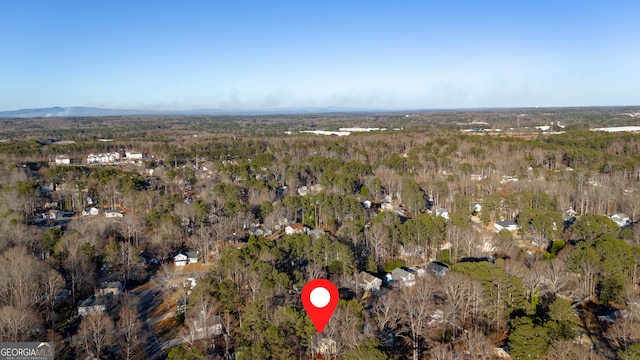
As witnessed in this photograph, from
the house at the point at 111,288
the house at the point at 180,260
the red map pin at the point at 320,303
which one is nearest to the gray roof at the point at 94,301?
the house at the point at 111,288

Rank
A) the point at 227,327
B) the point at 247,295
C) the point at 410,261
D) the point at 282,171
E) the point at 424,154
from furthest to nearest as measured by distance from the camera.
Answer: the point at 424,154 < the point at 282,171 < the point at 410,261 < the point at 247,295 < the point at 227,327

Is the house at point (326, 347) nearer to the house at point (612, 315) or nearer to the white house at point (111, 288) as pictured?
the house at point (612, 315)

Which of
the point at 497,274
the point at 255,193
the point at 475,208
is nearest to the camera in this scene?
the point at 497,274

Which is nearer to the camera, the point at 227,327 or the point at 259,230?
the point at 227,327

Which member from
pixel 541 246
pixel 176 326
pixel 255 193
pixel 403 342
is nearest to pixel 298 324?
pixel 403 342

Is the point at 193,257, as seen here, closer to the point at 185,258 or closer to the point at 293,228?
the point at 185,258

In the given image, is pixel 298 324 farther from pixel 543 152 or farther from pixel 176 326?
pixel 543 152

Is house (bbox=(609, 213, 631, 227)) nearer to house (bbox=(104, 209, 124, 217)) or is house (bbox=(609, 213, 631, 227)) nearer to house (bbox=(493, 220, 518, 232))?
house (bbox=(493, 220, 518, 232))
